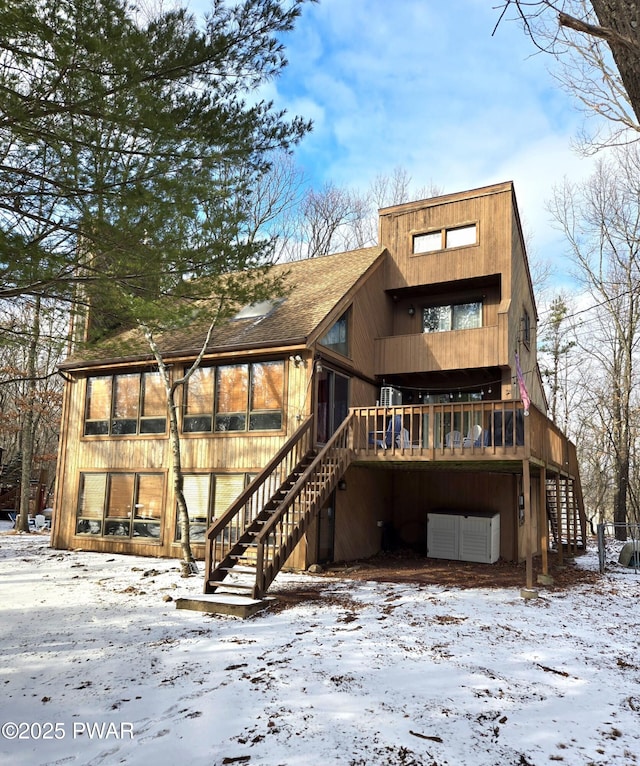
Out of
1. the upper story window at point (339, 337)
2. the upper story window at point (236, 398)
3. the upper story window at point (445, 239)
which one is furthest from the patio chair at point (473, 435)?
the upper story window at point (445, 239)

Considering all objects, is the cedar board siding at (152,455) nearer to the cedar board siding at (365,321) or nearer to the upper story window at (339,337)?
the upper story window at (339,337)

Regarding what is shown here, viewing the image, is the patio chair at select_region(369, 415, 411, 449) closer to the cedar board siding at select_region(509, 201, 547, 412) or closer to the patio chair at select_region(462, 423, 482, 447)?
the patio chair at select_region(462, 423, 482, 447)

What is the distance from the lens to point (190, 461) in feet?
42.0

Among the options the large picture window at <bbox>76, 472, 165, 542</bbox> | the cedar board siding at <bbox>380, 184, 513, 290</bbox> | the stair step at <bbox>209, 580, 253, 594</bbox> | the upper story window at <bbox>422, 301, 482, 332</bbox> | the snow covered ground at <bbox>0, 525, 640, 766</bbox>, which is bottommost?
the snow covered ground at <bbox>0, 525, 640, 766</bbox>

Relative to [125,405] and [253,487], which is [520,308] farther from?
[125,405]

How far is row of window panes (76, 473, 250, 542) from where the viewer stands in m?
12.3

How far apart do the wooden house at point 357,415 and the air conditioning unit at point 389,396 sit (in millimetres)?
50

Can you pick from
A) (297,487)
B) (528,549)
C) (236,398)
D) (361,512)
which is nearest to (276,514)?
(297,487)

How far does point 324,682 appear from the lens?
5078 mm

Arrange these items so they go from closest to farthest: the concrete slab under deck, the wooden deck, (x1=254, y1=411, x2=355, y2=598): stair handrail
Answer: the concrete slab under deck
(x1=254, y1=411, x2=355, y2=598): stair handrail
the wooden deck

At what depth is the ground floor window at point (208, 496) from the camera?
39.8ft

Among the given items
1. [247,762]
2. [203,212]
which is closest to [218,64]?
[203,212]

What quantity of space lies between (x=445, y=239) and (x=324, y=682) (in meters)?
11.8

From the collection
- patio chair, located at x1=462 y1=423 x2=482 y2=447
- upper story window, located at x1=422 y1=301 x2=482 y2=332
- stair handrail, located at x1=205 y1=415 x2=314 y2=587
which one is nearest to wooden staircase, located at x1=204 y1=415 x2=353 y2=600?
stair handrail, located at x1=205 y1=415 x2=314 y2=587
